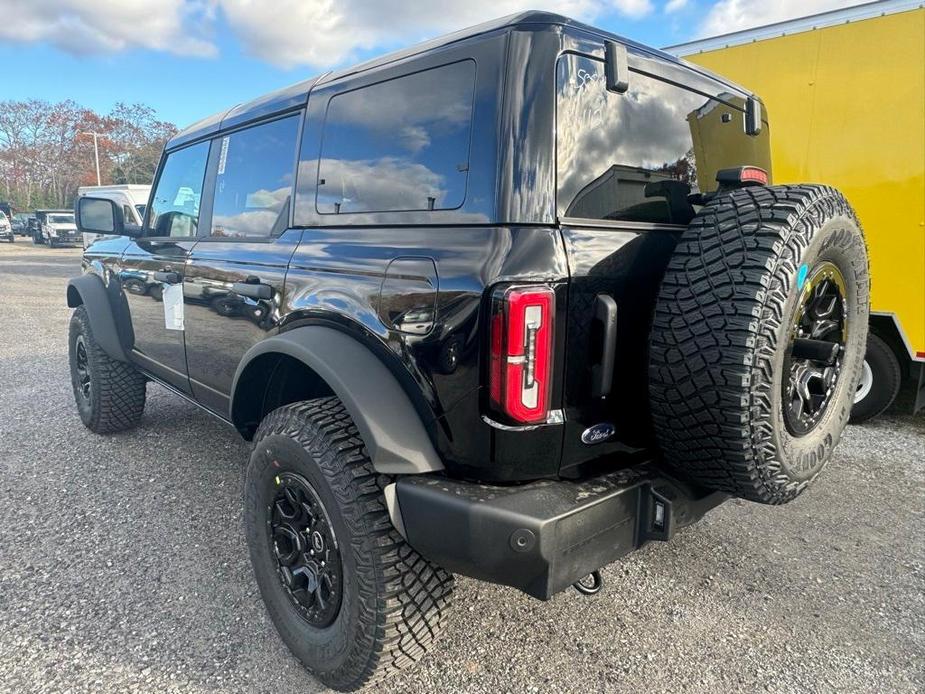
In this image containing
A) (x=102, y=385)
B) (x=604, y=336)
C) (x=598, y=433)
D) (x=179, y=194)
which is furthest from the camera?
(x=102, y=385)

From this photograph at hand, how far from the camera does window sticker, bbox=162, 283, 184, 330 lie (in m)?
3.15

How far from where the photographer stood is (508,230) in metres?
1.68

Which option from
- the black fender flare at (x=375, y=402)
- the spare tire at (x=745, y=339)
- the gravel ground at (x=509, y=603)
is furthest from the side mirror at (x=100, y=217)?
the spare tire at (x=745, y=339)

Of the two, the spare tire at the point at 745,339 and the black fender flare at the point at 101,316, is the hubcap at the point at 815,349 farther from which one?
the black fender flare at the point at 101,316

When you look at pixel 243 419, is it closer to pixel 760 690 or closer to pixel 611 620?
pixel 611 620

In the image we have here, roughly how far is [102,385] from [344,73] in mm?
2898

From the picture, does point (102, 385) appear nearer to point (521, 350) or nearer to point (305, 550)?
point (305, 550)

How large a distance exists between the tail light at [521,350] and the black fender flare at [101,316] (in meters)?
3.06

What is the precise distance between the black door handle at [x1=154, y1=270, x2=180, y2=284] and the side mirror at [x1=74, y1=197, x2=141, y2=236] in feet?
2.06

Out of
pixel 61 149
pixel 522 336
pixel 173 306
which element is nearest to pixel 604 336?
pixel 522 336

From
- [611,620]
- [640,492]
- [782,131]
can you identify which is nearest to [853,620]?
[611,620]

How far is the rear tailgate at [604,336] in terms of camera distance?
1.73 m

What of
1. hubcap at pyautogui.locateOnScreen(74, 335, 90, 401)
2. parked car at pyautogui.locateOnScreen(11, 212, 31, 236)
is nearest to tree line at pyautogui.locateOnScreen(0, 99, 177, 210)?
parked car at pyautogui.locateOnScreen(11, 212, 31, 236)

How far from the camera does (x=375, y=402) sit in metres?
1.81
